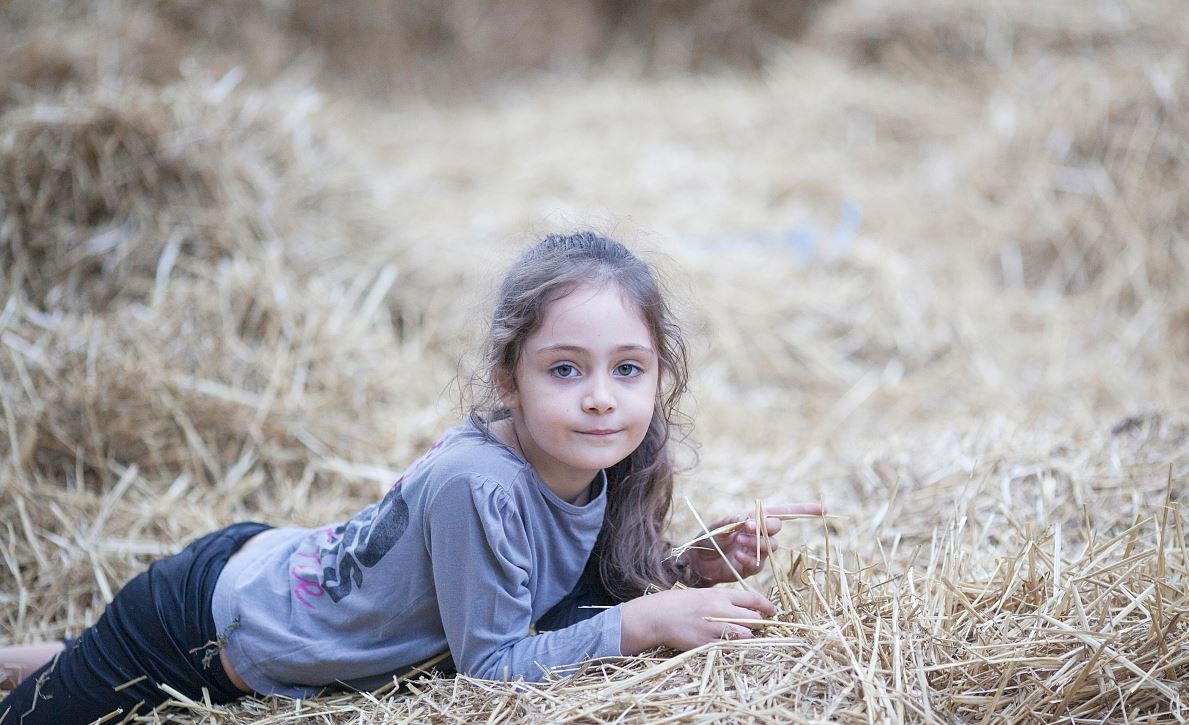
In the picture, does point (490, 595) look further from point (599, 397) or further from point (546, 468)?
point (599, 397)

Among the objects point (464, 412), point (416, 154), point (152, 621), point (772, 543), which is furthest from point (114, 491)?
point (416, 154)

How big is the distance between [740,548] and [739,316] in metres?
2.46

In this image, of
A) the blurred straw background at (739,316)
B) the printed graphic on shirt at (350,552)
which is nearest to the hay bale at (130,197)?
the blurred straw background at (739,316)

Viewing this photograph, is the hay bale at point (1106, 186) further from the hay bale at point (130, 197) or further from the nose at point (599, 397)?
the nose at point (599, 397)

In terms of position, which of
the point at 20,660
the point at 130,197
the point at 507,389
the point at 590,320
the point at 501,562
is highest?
the point at 130,197

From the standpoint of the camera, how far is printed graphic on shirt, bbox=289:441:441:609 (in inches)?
70.3

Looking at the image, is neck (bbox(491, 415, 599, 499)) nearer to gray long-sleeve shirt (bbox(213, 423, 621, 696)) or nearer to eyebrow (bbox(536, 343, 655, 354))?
gray long-sleeve shirt (bbox(213, 423, 621, 696))

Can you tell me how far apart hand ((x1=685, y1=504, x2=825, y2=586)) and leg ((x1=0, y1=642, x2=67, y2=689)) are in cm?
139

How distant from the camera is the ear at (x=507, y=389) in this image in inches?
70.4

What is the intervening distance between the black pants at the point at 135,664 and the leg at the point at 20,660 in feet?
0.51

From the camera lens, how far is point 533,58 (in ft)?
27.6

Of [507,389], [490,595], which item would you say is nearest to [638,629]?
[490,595]

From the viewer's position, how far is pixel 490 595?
5.48 ft

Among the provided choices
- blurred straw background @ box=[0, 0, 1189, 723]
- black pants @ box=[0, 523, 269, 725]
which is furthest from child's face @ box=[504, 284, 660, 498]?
black pants @ box=[0, 523, 269, 725]
